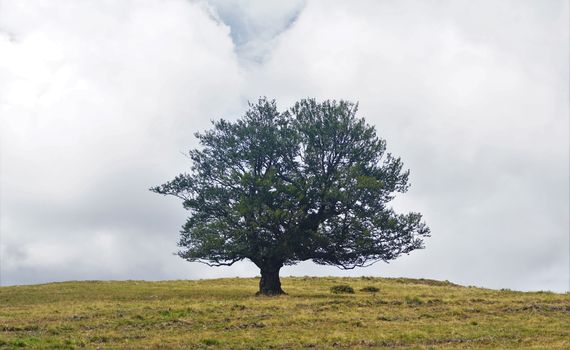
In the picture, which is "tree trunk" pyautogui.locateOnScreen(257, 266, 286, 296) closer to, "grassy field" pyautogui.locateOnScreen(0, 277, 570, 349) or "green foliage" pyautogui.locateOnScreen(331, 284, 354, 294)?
"green foliage" pyautogui.locateOnScreen(331, 284, 354, 294)

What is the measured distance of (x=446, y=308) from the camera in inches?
1432

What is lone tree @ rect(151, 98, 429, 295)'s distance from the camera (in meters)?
48.2

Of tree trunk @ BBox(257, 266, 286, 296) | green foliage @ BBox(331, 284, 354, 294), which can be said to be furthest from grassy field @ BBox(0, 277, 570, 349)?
green foliage @ BBox(331, 284, 354, 294)

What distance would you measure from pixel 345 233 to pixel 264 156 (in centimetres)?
829

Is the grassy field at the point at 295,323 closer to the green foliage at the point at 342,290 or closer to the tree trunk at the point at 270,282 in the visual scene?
the tree trunk at the point at 270,282

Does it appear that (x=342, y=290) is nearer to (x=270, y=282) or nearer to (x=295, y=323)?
(x=270, y=282)

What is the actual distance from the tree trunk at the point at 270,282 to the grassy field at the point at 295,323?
19.0 ft

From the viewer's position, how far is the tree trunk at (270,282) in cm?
4938

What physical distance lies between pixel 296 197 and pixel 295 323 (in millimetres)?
17774

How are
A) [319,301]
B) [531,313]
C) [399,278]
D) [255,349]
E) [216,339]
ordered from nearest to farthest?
[255,349], [216,339], [531,313], [319,301], [399,278]

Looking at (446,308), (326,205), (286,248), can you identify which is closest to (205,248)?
(286,248)

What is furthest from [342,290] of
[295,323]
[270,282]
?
[295,323]

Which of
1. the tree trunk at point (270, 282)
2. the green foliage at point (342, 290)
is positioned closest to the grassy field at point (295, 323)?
the tree trunk at point (270, 282)

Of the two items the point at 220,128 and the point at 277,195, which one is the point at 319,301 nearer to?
the point at 277,195
